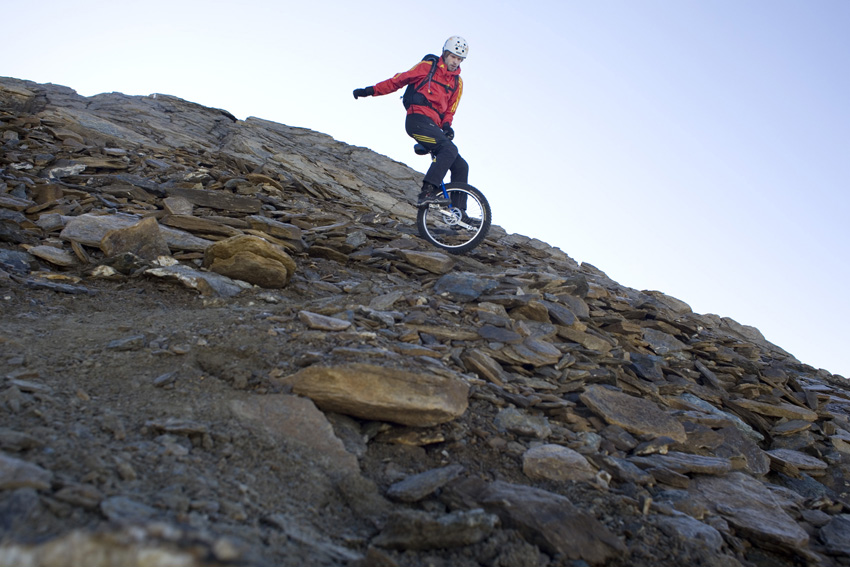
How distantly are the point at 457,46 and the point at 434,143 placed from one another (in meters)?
1.50

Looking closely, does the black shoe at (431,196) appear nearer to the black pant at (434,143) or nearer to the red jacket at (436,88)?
the black pant at (434,143)

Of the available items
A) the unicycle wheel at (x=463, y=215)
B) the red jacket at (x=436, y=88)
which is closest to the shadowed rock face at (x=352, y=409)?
the unicycle wheel at (x=463, y=215)

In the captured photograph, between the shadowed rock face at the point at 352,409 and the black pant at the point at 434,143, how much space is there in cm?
118

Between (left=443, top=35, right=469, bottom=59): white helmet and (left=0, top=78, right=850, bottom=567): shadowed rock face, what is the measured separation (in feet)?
10.0

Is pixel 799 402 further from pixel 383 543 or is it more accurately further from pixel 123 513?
pixel 123 513

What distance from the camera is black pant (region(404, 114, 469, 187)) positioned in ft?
28.2

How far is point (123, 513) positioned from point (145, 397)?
5.21 feet

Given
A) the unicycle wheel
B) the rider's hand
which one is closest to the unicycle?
the unicycle wheel

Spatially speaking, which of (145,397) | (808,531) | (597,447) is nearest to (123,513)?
(145,397)

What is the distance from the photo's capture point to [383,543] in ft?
8.48

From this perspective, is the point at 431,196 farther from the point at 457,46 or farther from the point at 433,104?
the point at 457,46

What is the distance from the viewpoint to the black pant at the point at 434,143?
860 centimetres

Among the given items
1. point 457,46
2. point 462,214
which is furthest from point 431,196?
point 457,46

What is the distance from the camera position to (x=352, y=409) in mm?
3795
